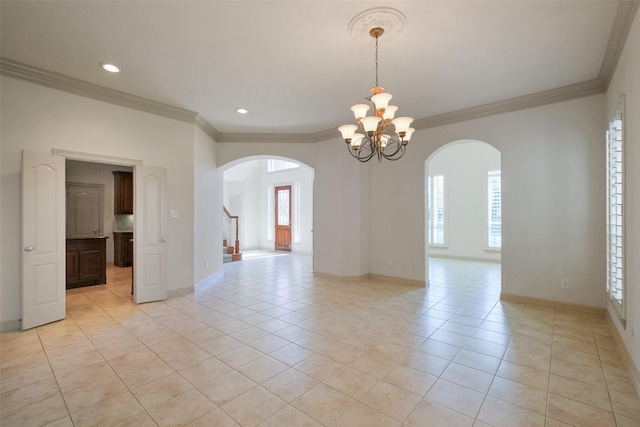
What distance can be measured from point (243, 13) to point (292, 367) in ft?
10.3

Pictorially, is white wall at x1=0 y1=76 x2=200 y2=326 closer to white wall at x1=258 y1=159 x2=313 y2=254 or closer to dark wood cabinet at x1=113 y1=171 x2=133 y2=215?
dark wood cabinet at x1=113 y1=171 x2=133 y2=215

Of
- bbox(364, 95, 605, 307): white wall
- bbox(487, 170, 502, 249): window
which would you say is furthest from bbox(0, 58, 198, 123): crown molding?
bbox(487, 170, 502, 249): window

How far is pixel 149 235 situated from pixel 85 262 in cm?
227

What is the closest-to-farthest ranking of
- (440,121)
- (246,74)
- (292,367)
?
(292,367) → (246,74) → (440,121)

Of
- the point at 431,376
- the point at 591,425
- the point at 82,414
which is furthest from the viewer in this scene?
the point at 431,376

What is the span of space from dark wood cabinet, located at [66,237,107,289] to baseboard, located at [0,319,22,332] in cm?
227

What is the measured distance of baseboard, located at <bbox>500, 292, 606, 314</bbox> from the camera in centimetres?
400

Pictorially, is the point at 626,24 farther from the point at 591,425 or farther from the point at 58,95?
the point at 58,95

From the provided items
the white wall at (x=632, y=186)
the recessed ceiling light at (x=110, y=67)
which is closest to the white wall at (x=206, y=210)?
the recessed ceiling light at (x=110, y=67)

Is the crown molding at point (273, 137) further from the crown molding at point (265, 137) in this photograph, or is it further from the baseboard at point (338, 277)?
the baseboard at point (338, 277)

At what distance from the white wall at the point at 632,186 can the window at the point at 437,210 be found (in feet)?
19.8

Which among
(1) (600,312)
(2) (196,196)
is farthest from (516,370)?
(2) (196,196)

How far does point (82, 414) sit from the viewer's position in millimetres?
2062

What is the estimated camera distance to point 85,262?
5730 mm
